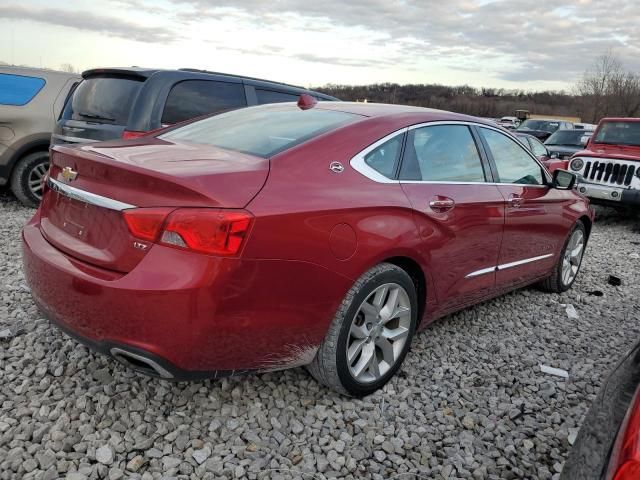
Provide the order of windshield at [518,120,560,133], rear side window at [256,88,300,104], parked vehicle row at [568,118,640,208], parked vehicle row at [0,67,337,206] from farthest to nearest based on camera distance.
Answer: windshield at [518,120,560,133], parked vehicle row at [568,118,640,208], rear side window at [256,88,300,104], parked vehicle row at [0,67,337,206]

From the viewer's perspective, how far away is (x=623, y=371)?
5.88ft

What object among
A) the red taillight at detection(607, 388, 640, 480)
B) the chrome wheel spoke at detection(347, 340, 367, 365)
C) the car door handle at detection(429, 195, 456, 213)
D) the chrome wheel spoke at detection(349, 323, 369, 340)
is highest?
the car door handle at detection(429, 195, 456, 213)

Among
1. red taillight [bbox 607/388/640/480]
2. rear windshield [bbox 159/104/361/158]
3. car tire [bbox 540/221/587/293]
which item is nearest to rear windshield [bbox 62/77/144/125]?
rear windshield [bbox 159/104/361/158]

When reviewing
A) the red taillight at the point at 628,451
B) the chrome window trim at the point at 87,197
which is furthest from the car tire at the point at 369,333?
the red taillight at the point at 628,451

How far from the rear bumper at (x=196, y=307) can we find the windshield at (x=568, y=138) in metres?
13.1

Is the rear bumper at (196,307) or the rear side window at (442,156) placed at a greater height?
the rear side window at (442,156)

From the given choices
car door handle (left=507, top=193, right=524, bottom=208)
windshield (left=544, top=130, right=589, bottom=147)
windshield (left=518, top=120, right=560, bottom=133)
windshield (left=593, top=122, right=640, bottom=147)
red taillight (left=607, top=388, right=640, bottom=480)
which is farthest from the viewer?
windshield (left=518, top=120, right=560, bottom=133)

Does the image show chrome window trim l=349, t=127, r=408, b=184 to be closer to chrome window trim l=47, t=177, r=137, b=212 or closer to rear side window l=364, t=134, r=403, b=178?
rear side window l=364, t=134, r=403, b=178

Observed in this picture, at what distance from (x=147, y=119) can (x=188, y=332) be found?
338 centimetres

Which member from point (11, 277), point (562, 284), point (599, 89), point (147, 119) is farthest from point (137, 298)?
point (599, 89)

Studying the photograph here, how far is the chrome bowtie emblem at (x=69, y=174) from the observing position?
2.53 meters

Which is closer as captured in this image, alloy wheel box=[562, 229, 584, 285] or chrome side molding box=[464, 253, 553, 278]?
chrome side molding box=[464, 253, 553, 278]

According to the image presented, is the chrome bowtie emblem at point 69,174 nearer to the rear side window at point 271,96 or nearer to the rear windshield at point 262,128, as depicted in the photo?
the rear windshield at point 262,128

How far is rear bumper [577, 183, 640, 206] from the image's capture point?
8461mm
